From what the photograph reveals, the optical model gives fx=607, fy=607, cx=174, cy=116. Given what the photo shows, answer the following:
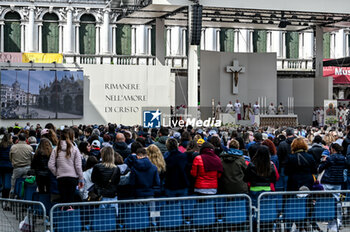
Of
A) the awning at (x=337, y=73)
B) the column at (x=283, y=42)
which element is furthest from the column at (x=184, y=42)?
the awning at (x=337, y=73)

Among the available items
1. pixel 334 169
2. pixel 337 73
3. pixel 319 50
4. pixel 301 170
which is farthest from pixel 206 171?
pixel 337 73

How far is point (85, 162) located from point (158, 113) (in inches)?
788

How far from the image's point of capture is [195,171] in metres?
9.36

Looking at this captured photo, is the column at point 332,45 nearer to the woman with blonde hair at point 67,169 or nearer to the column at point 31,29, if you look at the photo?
the column at point 31,29

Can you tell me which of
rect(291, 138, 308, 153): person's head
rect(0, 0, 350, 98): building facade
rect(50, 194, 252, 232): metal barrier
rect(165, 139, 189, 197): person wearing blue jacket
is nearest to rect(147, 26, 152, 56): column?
rect(0, 0, 350, 98): building facade

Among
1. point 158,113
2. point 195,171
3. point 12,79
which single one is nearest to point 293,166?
point 195,171

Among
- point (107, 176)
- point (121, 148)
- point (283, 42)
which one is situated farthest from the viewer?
point (283, 42)

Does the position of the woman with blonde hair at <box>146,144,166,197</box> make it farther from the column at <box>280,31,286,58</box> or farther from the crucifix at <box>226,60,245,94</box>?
the column at <box>280,31,286,58</box>

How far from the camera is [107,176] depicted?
8828mm

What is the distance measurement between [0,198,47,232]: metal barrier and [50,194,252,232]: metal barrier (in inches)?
9.3

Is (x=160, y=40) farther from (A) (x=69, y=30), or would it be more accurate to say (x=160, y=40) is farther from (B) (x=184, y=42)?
(A) (x=69, y=30)

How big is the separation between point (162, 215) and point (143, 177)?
3.60 ft

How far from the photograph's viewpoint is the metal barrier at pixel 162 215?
25.0 ft

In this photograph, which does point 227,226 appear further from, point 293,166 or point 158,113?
point 158,113
